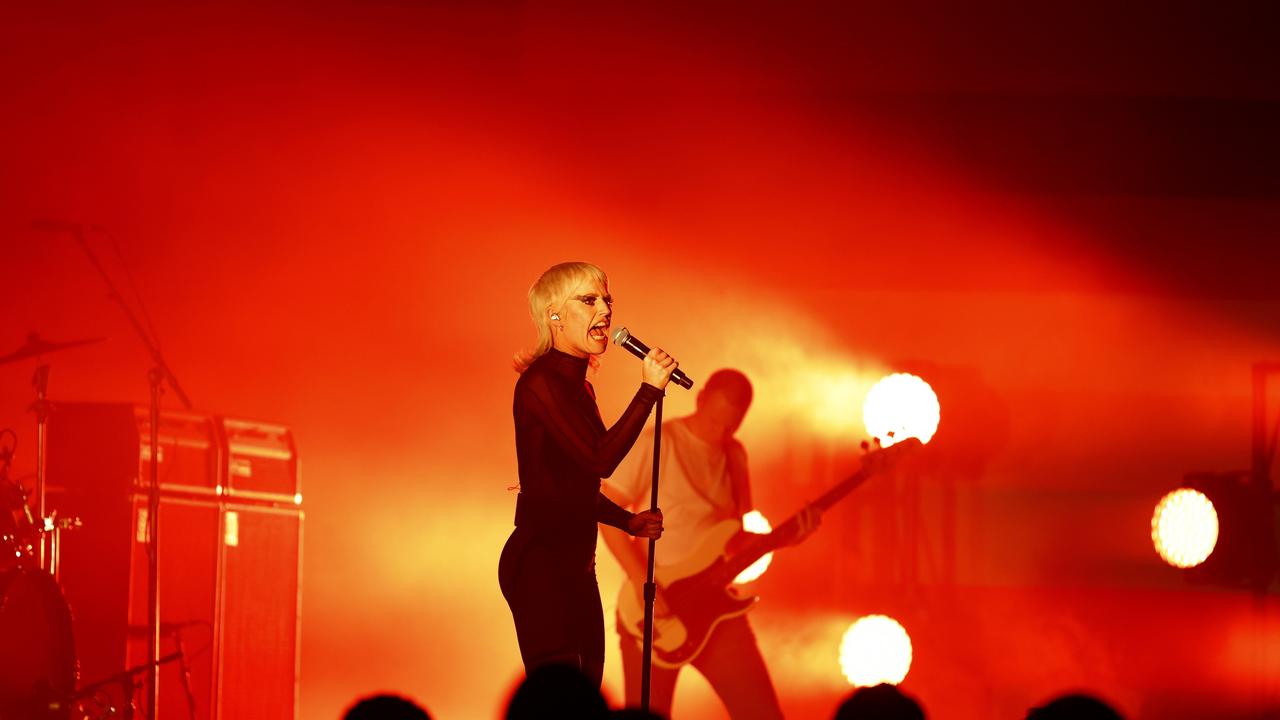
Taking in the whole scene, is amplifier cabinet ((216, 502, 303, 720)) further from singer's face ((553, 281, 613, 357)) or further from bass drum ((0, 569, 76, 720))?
singer's face ((553, 281, 613, 357))

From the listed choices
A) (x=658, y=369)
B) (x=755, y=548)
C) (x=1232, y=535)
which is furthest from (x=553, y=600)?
(x=1232, y=535)

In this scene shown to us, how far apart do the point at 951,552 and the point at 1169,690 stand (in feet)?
4.10

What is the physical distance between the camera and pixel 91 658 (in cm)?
648

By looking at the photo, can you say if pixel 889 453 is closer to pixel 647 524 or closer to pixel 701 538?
pixel 701 538

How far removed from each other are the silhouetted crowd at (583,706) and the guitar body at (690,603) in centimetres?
355

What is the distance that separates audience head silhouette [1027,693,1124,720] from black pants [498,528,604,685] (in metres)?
1.40

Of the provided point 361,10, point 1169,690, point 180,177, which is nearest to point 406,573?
point 180,177

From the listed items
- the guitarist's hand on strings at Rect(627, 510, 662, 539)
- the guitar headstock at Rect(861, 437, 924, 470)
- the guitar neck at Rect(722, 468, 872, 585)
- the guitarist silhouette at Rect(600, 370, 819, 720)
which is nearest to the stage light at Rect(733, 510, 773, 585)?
the guitar neck at Rect(722, 468, 872, 585)

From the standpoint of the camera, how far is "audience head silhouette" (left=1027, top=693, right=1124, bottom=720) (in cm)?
224

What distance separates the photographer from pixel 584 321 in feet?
12.0

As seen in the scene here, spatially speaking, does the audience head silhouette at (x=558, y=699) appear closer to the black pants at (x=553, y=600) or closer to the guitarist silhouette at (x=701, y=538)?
the black pants at (x=553, y=600)

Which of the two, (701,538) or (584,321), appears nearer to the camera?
(584,321)

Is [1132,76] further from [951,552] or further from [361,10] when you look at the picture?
[361,10]

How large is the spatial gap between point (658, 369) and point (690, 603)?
248 cm
